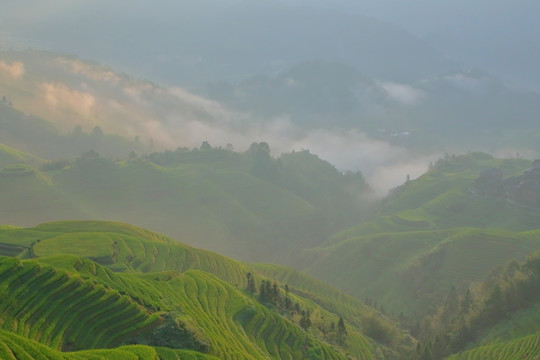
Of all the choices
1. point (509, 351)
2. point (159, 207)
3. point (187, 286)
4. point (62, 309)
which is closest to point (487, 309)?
point (509, 351)

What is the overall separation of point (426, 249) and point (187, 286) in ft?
319

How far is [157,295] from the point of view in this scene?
150 feet

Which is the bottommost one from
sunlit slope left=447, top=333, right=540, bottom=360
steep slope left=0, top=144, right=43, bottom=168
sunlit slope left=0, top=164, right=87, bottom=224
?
sunlit slope left=447, top=333, right=540, bottom=360

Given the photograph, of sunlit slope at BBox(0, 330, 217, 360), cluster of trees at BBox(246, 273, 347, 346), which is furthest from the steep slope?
sunlit slope at BBox(0, 330, 217, 360)

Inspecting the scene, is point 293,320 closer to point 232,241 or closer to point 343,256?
point 343,256

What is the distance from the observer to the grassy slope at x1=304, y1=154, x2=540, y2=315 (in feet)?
389

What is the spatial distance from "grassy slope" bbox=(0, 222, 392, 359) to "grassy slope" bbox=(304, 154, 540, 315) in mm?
49226

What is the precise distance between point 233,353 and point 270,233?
143 m

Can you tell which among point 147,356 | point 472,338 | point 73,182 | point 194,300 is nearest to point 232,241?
point 73,182

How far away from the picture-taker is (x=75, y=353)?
28344mm

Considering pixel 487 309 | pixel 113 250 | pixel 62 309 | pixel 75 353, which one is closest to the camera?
pixel 75 353

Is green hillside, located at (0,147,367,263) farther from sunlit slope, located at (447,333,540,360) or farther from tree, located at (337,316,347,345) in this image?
sunlit slope, located at (447,333,540,360)

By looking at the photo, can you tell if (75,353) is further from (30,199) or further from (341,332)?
(30,199)

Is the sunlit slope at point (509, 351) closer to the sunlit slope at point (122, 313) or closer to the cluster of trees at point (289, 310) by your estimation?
the cluster of trees at point (289, 310)
